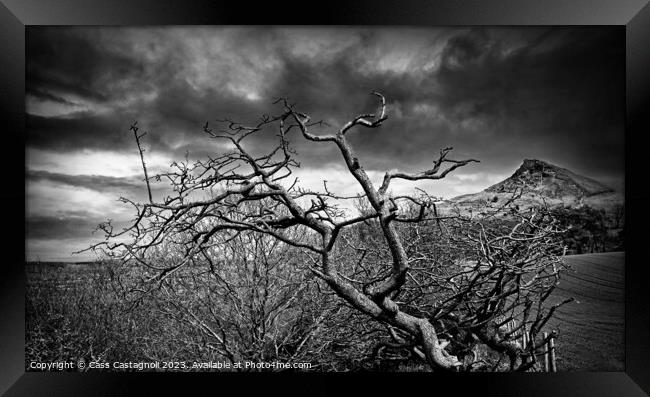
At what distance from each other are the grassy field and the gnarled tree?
0.18 meters

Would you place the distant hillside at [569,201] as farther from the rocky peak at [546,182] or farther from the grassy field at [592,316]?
the grassy field at [592,316]

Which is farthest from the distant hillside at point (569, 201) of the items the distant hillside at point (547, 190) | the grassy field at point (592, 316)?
the grassy field at point (592, 316)

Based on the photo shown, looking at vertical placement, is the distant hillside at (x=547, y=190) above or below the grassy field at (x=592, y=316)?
above

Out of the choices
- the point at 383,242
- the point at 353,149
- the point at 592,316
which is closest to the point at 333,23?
the point at 353,149

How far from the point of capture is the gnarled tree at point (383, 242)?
9.86ft

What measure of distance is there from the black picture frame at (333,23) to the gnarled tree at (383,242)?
356 mm

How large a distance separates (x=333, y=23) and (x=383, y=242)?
207 centimetres

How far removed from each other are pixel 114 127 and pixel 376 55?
2.33m

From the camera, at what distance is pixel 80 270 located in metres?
4.22

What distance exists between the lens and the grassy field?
11.8ft

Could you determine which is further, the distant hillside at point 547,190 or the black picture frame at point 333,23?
the distant hillside at point 547,190

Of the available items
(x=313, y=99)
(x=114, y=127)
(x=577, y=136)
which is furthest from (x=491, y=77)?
(x=114, y=127)

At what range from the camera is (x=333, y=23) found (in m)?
3.55
